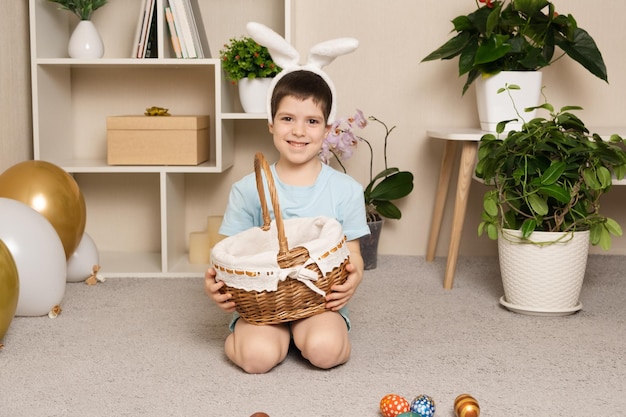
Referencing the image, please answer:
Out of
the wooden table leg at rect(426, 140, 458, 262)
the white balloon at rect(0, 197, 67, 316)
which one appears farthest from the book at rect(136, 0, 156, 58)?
the wooden table leg at rect(426, 140, 458, 262)

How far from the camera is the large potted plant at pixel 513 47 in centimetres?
215

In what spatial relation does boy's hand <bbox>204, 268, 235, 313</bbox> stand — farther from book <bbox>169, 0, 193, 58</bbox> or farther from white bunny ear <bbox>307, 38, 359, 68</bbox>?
book <bbox>169, 0, 193, 58</bbox>

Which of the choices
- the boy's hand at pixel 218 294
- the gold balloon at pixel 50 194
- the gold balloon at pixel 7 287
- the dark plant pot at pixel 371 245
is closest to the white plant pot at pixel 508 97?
the dark plant pot at pixel 371 245

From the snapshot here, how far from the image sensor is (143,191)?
267cm

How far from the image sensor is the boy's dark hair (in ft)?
5.27

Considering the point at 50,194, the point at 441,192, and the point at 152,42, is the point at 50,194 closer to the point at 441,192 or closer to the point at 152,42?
the point at 152,42

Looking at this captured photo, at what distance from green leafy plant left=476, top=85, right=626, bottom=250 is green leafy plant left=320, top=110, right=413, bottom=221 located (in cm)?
51

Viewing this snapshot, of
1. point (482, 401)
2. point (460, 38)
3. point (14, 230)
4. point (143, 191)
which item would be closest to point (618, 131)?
point (460, 38)

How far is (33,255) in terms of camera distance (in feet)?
5.85

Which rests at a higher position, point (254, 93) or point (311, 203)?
point (254, 93)

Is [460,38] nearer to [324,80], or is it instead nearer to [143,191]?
[324,80]

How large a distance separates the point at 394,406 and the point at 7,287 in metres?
0.83

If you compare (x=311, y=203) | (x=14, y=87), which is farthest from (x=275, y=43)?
(x=14, y=87)

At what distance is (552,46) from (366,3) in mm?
647
